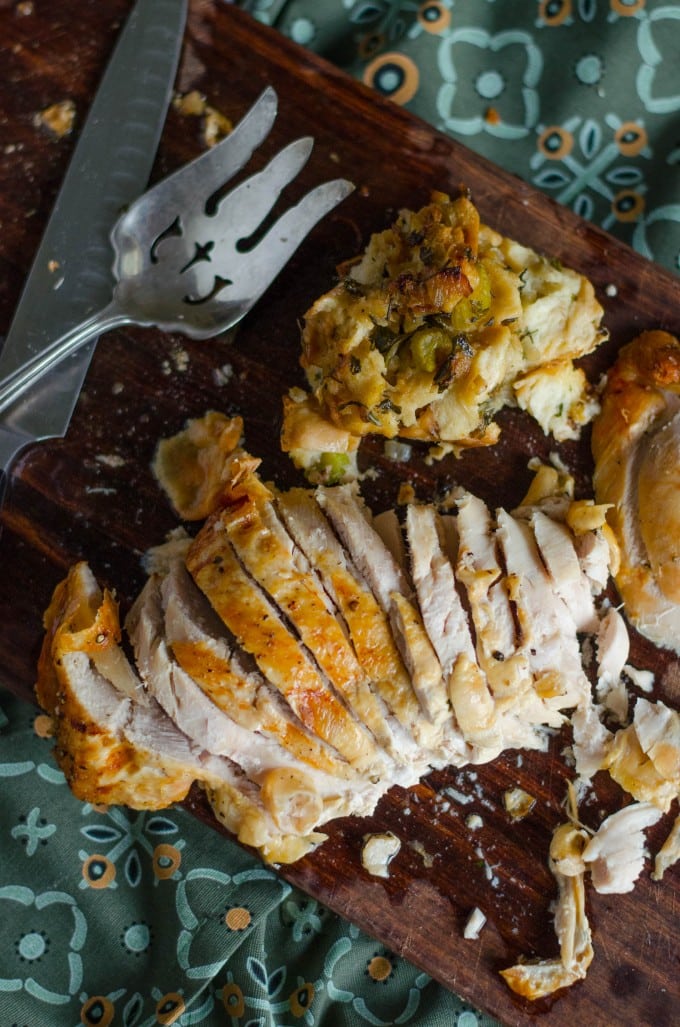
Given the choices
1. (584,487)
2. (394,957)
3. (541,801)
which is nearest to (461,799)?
(541,801)

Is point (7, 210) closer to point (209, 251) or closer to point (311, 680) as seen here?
point (209, 251)

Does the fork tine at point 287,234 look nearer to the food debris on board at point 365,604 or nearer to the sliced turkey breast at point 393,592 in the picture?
the food debris on board at point 365,604

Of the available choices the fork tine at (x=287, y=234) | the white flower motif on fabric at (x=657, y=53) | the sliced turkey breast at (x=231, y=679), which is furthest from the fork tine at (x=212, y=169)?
the white flower motif on fabric at (x=657, y=53)

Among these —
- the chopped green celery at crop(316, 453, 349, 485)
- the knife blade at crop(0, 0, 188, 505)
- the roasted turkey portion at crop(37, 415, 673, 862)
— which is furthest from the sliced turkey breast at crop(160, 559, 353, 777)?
the knife blade at crop(0, 0, 188, 505)

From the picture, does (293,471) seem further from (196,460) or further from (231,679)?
(231,679)

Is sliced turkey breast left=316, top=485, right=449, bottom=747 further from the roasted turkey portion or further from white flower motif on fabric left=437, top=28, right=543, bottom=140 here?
white flower motif on fabric left=437, top=28, right=543, bottom=140
